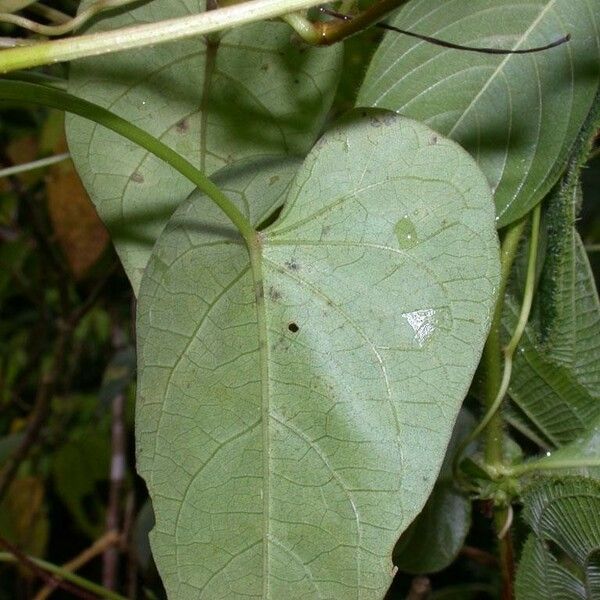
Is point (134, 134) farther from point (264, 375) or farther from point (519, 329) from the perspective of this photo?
point (519, 329)

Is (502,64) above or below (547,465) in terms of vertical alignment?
above

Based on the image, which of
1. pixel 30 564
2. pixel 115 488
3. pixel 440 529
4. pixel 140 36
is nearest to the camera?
pixel 140 36

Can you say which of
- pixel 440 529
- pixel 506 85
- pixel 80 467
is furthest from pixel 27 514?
pixel 506 85

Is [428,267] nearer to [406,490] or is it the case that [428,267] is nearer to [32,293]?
[406,490]

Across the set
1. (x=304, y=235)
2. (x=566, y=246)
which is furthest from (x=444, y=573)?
(x=304, y=235)

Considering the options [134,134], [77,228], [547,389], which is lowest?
[547,389]

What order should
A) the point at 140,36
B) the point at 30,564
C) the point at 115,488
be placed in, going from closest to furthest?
the point at 140,36 < the point at 30,564 < the point at 115,488
